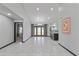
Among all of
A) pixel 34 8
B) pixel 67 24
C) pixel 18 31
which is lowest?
pixel 18 31

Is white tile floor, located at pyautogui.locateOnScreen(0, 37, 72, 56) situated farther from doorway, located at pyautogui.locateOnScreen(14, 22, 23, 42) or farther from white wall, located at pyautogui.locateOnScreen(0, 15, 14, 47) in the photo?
→ doorway, located at pyautogui.locateOnScreen(14, 22, 23, 42)

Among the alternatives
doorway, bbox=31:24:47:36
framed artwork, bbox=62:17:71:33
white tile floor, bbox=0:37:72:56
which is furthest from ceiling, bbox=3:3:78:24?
doorway, bbox=31:24:47:36

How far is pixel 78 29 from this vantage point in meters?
5.48

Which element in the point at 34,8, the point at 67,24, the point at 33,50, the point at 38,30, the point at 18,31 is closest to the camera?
the point at 33,50

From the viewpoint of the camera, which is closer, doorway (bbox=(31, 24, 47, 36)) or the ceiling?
the ceiling

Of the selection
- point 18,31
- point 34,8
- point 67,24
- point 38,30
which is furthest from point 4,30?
point 38,30

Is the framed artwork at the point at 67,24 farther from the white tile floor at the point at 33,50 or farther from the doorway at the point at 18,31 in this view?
the doorway at the point at 18,31

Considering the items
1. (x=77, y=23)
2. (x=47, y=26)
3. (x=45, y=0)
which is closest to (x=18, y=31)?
(x=77, y=23)

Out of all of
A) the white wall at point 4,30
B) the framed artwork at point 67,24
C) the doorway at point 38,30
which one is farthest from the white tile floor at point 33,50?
the doorway at point 38,30

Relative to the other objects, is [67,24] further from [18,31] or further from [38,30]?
[38,30]

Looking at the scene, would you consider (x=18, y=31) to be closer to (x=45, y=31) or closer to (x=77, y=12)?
(x=77, y=12)

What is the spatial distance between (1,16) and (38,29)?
22006 millimetres

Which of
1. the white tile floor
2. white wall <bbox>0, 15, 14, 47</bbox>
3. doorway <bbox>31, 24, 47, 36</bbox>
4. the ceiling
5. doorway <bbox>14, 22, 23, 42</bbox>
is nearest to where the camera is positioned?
the white tile floor

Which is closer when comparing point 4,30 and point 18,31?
point 4,30
